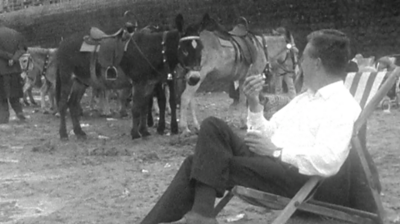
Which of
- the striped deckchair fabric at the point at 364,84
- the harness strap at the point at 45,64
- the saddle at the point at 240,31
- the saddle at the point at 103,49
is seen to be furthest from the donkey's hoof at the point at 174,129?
the striped deckchair fabric at the point at 364,84

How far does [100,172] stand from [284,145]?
4253mm

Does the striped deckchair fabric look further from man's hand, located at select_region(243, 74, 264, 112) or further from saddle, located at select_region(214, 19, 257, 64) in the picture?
saddle, located at select_region(214, 19, 257, 64)

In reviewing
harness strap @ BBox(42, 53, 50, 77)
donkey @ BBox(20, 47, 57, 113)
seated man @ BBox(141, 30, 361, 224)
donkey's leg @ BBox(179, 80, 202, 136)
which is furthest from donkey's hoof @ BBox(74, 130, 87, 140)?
seated man @ BBox(141, 30, 361, 224)

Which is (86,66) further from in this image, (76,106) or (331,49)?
(331,49)

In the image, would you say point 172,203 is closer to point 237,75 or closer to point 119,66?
point 119,66

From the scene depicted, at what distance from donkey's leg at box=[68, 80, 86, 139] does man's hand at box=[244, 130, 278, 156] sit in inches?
302

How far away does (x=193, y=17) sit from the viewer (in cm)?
2373

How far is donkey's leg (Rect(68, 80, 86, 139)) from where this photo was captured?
1220cm

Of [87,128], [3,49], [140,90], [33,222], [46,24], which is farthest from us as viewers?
[46,24]

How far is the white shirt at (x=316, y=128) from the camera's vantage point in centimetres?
434

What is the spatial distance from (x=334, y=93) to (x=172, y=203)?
→ 1381mm

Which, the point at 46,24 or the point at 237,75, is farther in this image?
the point at 46,24

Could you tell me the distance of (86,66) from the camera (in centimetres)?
1205

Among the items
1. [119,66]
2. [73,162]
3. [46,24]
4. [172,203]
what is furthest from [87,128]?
[46,24]
